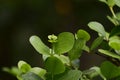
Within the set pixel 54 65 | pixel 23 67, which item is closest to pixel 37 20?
pixel 23 67

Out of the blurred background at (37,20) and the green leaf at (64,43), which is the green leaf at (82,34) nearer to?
the green leaf at (64,43)

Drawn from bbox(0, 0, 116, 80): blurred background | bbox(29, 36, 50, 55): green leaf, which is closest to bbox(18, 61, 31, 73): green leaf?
bbox(29, 36, 50, 55): green leaf

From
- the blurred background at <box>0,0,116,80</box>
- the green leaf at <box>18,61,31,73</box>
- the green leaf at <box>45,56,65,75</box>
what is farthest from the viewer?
the blurred background at <box>0,0,116,80</box>

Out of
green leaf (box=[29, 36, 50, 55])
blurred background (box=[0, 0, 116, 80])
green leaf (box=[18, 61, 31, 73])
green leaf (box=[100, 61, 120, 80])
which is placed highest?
blurred background (box=[0, 0, 116, 80])

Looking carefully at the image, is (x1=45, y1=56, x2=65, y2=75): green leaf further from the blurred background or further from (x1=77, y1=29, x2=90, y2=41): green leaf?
the blurred background

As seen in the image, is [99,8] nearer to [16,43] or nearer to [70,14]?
[70,14]

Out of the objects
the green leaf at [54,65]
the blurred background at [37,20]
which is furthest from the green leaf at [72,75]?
the blurred background at [37,20]
